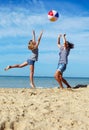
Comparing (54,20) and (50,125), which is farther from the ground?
(54,20)

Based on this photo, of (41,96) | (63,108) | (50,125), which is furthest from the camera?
(41,96)

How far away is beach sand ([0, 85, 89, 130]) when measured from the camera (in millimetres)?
10102

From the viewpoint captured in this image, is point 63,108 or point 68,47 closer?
point 63,108

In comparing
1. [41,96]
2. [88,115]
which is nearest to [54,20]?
[41,96]

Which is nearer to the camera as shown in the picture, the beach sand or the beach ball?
the beach sand

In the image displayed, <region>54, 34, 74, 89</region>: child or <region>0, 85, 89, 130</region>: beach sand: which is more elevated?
<region>54, 34, 74, 89</region>: child

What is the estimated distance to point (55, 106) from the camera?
36.0 feet

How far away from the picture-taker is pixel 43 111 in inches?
419

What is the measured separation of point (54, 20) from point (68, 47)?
0.98 metres

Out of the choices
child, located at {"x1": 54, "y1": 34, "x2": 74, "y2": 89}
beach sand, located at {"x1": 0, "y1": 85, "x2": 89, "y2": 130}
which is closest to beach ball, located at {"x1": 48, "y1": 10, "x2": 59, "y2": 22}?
child, located at {"x1": 54, "y1": 34, "x2": 74, "y2": 89}

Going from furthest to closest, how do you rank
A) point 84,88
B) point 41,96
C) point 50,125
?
1. point 84,88
2. point 41,96
3. point 50,125

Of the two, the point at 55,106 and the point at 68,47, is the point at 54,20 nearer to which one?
the point at 68,47

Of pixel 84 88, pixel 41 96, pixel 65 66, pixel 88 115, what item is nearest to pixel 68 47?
pixel 65 66

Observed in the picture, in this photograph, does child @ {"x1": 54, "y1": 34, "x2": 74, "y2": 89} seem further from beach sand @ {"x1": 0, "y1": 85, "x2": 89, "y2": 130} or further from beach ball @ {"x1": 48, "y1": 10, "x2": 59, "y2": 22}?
beach sand @ {"x1": 0, "y1": 85, "x2": 89, "y2": 130}
